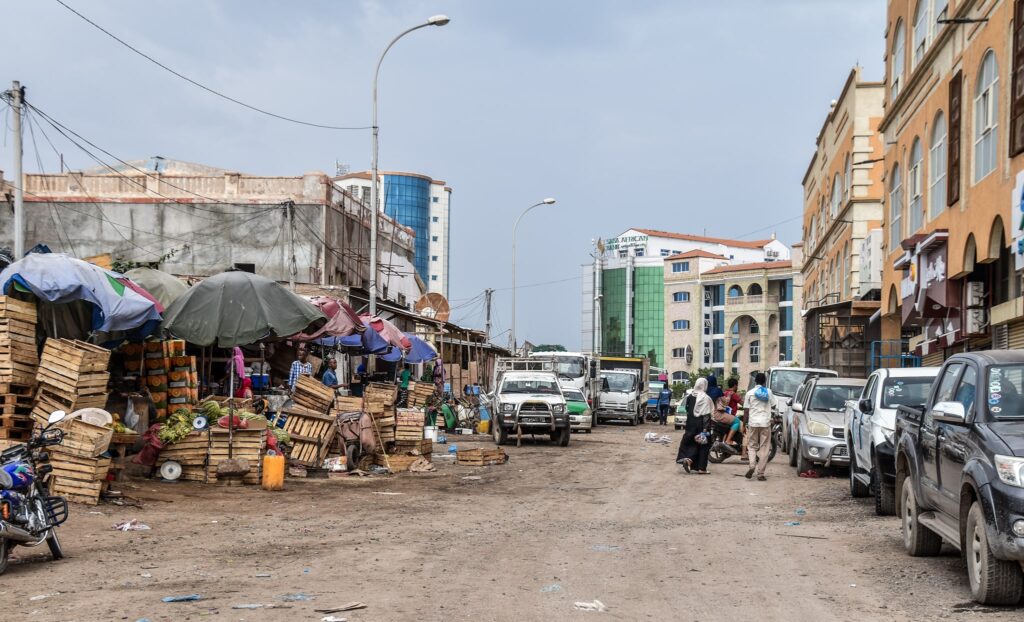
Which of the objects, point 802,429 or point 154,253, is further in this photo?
point 154,253

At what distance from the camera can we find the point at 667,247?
487 feet

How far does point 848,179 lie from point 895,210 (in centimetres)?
1263

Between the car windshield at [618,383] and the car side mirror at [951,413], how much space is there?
37297 mm

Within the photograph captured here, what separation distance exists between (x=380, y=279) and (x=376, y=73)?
22367 millimetres

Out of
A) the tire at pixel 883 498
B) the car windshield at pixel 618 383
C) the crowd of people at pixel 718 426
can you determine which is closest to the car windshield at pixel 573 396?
the car windshield at pixel 618 383

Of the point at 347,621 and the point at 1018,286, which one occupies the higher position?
the point at 1018,286

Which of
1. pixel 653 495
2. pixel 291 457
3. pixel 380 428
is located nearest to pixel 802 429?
pixel 653 495

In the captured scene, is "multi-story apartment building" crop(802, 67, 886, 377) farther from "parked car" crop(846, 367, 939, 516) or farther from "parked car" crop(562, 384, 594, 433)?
"parked car" crop(846, 367, 939, 516)

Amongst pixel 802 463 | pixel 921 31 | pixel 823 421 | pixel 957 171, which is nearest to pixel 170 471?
pixel 802 463

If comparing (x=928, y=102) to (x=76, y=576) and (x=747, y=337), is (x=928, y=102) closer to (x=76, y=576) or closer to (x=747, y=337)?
(x=76, y=576)

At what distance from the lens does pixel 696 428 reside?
20484 millimetres

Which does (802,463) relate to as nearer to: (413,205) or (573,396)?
(573,396)

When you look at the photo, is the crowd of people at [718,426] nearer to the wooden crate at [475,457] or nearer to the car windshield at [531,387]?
the wooden crate at [475,457]

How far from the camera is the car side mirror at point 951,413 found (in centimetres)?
797
